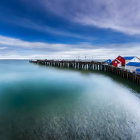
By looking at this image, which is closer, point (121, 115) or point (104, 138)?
point (104, 138)

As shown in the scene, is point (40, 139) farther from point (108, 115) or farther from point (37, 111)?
point (108, 115)

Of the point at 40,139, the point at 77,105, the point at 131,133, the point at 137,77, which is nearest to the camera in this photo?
the point at 40,139

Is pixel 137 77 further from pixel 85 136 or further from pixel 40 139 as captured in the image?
pixel 40 139

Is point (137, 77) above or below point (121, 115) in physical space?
above

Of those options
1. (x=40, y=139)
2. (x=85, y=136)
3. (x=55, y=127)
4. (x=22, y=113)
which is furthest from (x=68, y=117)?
(x=22, y=113)

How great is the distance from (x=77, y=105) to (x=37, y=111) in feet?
12.5

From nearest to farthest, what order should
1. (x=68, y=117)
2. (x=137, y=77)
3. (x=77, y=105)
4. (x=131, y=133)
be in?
(x=131, y=133)
(x=68, y=117)
(x=77, y=105)
(x=137, y=77)

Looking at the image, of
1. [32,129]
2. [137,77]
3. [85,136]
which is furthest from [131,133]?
[137,77]

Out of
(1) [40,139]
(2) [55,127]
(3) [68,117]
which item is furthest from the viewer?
(3) [68,117]

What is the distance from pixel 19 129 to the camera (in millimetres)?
5535

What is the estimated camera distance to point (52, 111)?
7.61 metres

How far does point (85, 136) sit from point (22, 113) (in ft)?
18.0

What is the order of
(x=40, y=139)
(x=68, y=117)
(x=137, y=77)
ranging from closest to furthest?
(x=40, y=139) < (x=68, y=117) < (x=137, y=77)

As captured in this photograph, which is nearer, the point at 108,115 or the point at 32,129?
the point at 32,129
